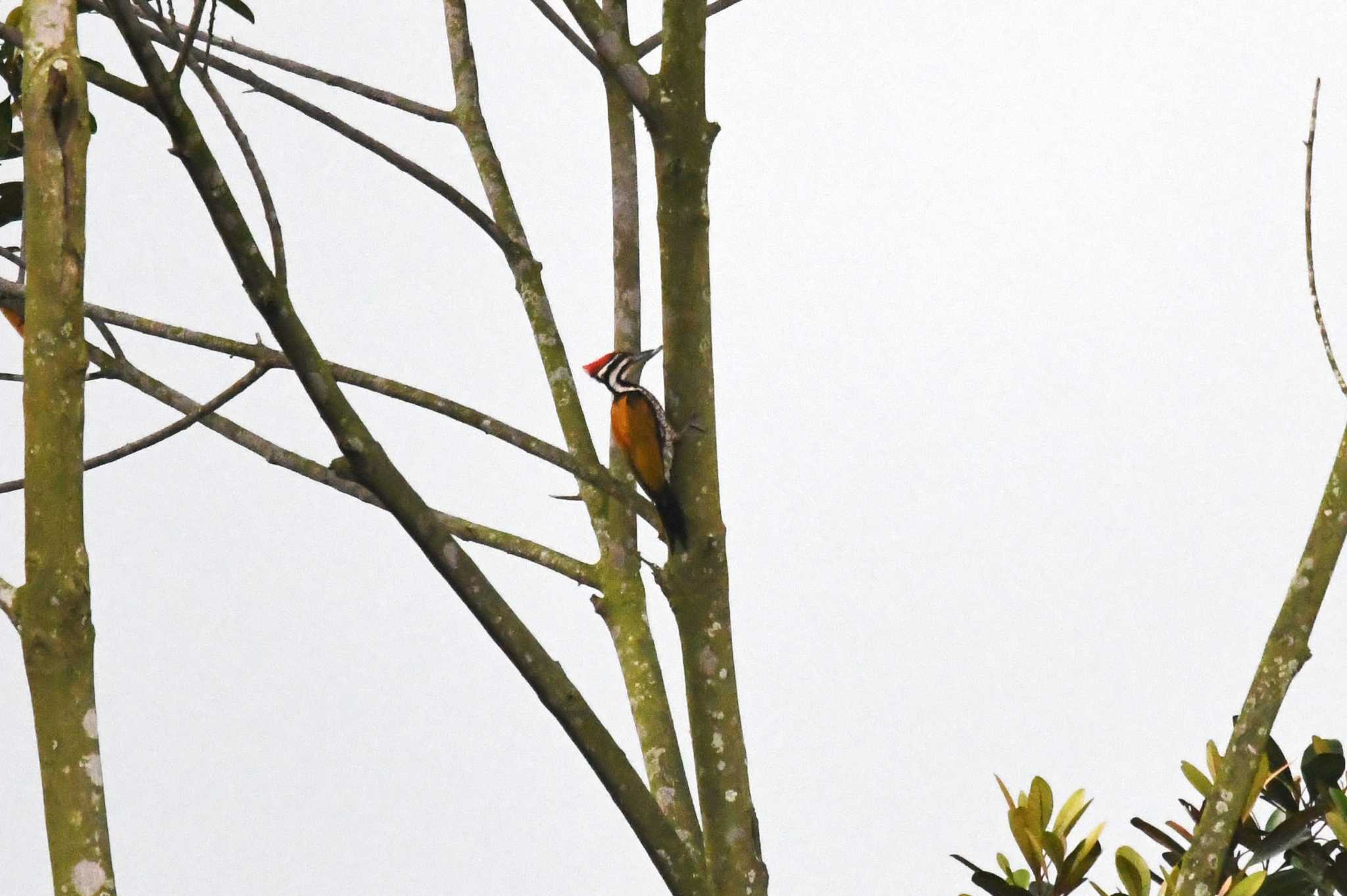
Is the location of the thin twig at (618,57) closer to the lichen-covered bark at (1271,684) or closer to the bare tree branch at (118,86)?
the bare tree branch at (118,86)

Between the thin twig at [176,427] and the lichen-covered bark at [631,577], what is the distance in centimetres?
75

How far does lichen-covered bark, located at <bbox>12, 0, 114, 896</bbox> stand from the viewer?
1512 mm

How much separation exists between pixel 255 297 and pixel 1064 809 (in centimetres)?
191

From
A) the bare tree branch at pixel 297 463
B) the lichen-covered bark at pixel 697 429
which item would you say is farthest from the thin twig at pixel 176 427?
the lichen-covered bark at pixel 697 429

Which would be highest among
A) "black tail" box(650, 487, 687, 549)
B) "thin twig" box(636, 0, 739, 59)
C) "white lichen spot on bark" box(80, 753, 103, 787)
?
"thin twig" box(636, 0, 739, 59)

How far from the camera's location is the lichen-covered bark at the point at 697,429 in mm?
2248

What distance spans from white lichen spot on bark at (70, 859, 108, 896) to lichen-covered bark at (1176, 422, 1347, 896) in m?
1.45

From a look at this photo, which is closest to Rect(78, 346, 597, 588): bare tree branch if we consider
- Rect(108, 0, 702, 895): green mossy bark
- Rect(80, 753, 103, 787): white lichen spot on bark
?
Rect(108, 0, 702, 895): green mossy bark

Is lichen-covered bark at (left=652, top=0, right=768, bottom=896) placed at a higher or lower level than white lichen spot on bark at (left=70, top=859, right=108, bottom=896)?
higher

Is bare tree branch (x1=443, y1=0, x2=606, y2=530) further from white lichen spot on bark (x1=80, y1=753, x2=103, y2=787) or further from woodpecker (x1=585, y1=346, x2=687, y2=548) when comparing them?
white lichen spot on bark (x1=80, y1=753, x2=103, y2=787)

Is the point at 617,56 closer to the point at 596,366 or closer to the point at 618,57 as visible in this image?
the point at 618,57

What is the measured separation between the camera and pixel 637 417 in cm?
384

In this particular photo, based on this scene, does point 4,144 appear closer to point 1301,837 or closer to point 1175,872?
point 1175,872

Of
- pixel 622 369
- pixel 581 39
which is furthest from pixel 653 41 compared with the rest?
pixel 622 369
